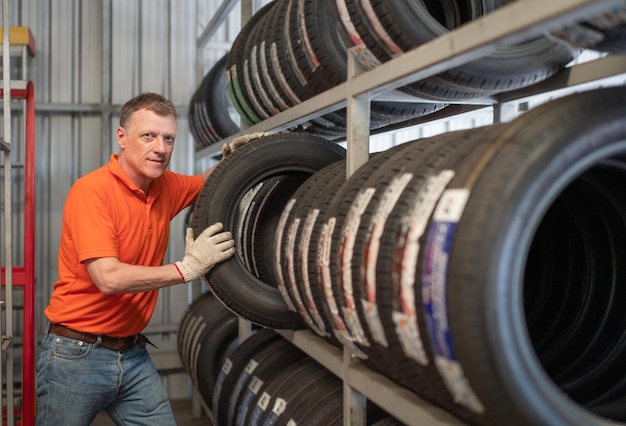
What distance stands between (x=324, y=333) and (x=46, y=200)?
4.48 meters

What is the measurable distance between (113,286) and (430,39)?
1551mm

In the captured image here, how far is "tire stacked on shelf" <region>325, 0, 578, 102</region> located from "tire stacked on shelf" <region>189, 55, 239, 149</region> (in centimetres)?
298

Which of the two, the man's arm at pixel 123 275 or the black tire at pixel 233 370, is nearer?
the man's arm at pixel 123 275

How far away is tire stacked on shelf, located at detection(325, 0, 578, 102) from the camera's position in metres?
1.73

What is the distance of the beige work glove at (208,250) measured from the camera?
2371mm

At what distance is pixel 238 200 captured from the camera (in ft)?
8.12

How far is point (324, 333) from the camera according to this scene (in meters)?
2.16

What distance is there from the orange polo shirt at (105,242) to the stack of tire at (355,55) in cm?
76

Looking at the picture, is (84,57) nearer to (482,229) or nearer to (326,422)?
(326,422)

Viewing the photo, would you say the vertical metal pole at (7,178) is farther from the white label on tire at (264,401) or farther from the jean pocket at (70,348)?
the white label on tire at (264,401)

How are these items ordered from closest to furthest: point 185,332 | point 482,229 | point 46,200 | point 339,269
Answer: point 482,229 → point 339,269 → point 185,332 → point 46,200

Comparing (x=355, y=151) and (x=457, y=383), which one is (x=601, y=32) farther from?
(x=355, y=151)

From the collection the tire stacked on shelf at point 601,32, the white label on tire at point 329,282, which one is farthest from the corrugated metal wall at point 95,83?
the tire stacked on shelf at point 601,32

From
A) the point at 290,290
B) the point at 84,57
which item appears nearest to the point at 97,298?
the point at 290,290
